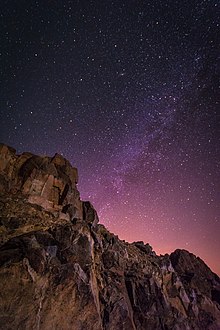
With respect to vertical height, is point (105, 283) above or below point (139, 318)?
above

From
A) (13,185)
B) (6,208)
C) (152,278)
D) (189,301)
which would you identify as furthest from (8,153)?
(189,301)

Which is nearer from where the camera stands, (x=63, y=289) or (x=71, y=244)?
(x=63, y=289)

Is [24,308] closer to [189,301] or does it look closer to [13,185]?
[13,185]

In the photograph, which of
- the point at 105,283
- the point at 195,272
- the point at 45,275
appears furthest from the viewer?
the point at 195,272

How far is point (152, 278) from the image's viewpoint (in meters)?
44.7

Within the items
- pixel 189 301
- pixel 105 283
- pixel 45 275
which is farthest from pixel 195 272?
pixel 45 275

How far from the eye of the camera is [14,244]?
26.6 metres

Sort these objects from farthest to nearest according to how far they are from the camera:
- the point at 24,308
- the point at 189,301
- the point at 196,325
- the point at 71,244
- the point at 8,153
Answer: the point at 189,301
the point at 196,325
the point at 8,153
the point at 71,244
the point at 24,308

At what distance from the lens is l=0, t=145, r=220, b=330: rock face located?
2397 centimetres

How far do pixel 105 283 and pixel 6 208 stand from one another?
53.4 ft

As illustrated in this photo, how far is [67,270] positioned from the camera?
27.0 meters

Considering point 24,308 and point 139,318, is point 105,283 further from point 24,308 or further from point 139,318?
point 24,308

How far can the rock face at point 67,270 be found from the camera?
78.6ft

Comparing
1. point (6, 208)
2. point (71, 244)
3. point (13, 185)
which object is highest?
Result: point (13, 185)
